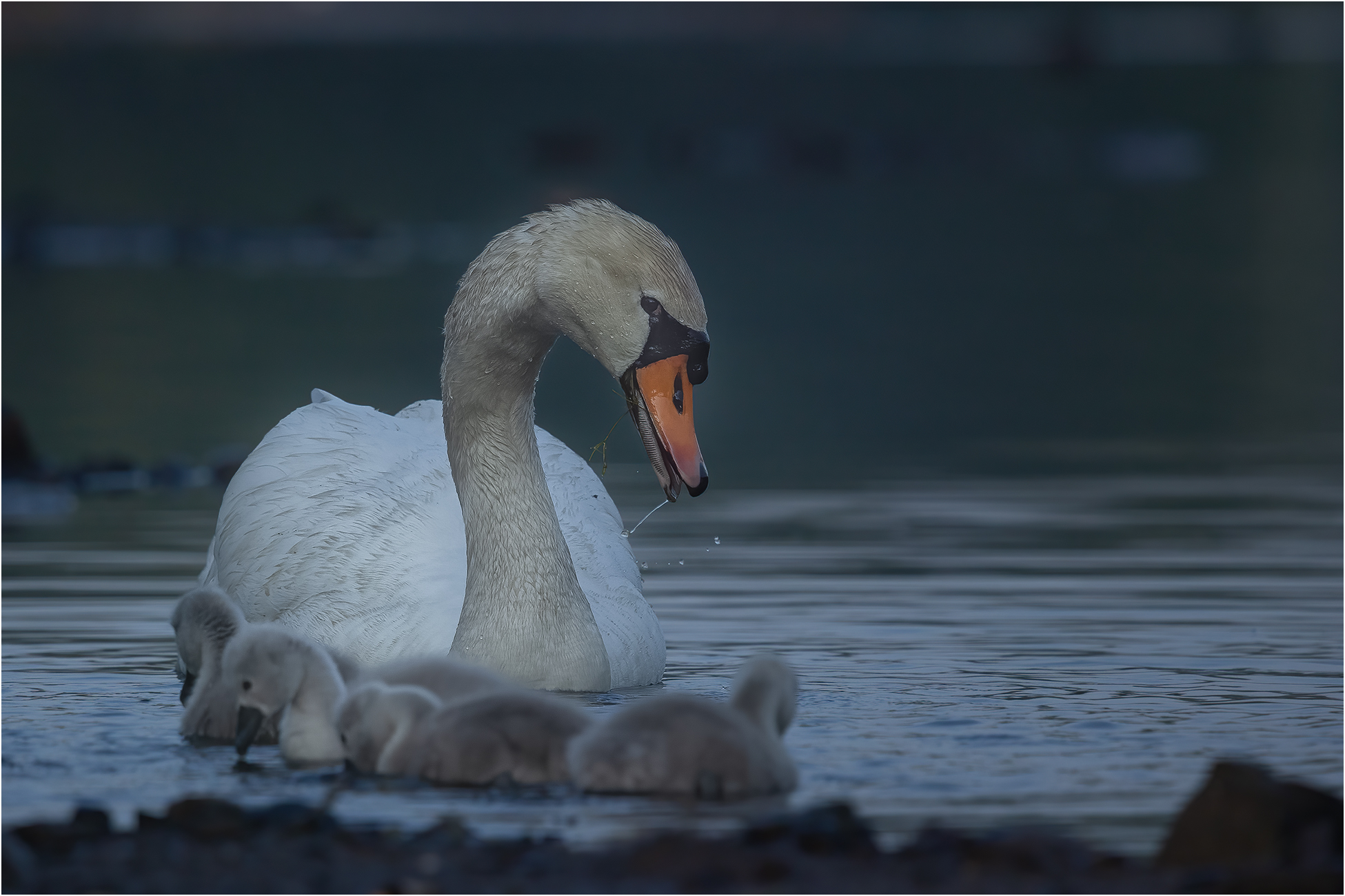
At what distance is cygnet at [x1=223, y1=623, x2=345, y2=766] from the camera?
744 cm

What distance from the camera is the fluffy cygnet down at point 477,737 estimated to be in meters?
6.93

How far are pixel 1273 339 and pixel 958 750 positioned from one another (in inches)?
648

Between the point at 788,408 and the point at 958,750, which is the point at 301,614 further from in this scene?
the point at 788,408

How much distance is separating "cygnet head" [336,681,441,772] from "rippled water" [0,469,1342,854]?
0.19 metres

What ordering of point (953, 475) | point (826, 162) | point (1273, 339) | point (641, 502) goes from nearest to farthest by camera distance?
point (641, 502)
point (953, 475)
point (1273, 339)
point (826, 162)

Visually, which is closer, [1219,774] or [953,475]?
[1219,774]

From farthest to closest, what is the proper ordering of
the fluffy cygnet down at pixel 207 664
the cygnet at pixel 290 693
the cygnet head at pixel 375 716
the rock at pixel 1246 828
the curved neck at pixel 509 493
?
the curved neck at pixel 509 493 → the fluffy cygnet down at pixel 207 664 → the cygnet at pixel 290 693 → the cygnet head at pixel 375 716 → the rock at pixel 1246 828

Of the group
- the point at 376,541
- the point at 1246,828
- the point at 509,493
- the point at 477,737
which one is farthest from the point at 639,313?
the point at 1246,828

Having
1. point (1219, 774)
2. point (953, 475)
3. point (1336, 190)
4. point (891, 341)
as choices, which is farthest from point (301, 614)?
point (1336, 190)

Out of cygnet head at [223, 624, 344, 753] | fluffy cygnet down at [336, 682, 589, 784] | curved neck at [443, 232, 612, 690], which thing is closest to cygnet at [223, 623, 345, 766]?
cygnet head at [223, 624, 344, 753]

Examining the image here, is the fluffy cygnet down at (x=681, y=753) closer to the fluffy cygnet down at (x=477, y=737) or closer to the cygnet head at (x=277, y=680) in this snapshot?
the fluffy cygnet down at (x=477, y=737)

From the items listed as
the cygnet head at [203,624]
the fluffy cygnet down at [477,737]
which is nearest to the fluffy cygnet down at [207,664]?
the cygnet head at [203,624]

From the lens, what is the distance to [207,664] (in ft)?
26.3

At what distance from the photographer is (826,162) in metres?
66.1
